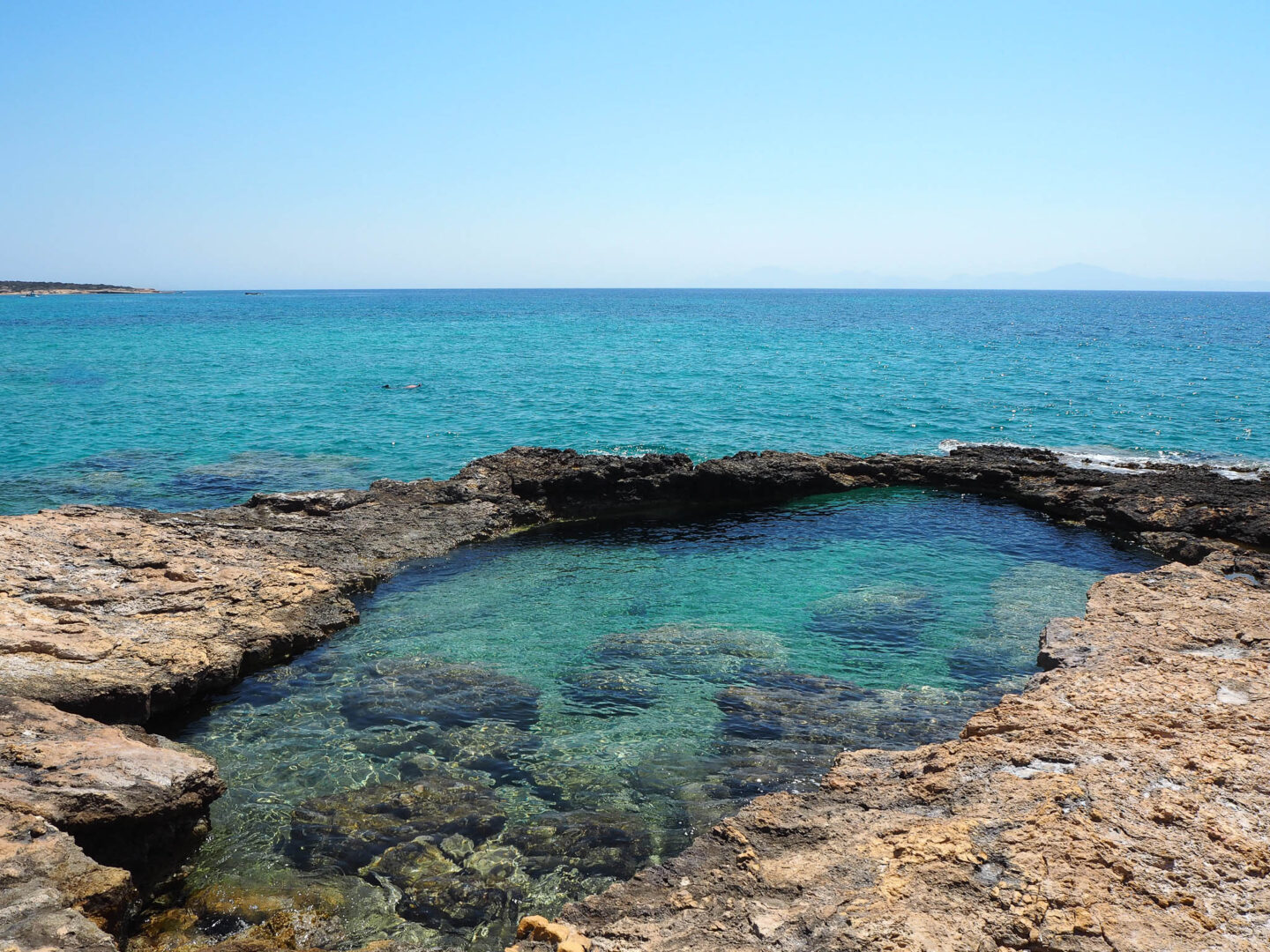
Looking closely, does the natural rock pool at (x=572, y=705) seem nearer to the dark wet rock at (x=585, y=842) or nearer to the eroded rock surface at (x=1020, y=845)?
the dark wet rock at (x=585, y=842)

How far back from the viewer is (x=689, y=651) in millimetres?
13023

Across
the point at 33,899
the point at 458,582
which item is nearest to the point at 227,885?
the point at 33,899

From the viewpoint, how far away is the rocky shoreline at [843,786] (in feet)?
17.7

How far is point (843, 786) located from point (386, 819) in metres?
4.70

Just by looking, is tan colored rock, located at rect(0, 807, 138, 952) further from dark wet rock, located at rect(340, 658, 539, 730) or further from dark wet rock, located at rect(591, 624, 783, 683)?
dark wet rock, located at rect(591, 624, 783, 683)

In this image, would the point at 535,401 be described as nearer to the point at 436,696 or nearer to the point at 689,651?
the point at 689,651

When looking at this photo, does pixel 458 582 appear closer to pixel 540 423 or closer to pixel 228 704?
pixel 228 704

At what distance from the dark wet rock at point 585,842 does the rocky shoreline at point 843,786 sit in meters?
1.52

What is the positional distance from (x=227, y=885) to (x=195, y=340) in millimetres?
78311

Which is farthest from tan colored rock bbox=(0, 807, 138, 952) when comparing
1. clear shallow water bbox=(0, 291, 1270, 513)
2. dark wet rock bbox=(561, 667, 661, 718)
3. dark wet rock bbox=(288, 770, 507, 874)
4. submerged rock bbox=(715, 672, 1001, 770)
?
clear shallow water bbox=(0, 291, 1270, 513)

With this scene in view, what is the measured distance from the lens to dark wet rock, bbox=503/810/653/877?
7.86m

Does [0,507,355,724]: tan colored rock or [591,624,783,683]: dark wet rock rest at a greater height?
[0,507,355,724]: tan colored rock

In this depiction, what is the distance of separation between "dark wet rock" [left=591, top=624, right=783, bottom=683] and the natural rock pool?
55mm

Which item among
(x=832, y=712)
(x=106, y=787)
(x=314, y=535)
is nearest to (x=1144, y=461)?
(x=832, y=712)
